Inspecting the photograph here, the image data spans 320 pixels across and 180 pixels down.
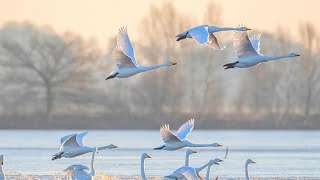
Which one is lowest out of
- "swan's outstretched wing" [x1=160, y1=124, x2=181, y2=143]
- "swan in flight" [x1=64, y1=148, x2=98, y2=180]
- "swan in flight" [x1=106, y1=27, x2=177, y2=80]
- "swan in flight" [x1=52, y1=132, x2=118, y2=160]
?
"swan in flight" [x1=64, y1=148, x2=98, y2=180]

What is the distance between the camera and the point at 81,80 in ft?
208

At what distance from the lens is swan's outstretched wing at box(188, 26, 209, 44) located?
19.3 metres

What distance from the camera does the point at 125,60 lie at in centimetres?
2114

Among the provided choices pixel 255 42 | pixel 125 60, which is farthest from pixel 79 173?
pixel 255 42

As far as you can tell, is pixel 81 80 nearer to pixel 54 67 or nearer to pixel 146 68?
pixel 54 67

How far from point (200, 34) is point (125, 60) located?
1.99 metres

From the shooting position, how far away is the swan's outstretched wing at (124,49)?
21125 mm

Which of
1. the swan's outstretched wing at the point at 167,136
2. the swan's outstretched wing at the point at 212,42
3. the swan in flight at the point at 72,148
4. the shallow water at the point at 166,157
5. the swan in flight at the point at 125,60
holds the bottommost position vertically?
the shallow water at the point at 166,157

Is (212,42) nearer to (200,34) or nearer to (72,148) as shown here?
(200,34)

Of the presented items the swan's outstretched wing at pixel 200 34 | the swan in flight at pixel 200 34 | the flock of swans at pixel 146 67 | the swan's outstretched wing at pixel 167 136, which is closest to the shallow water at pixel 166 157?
the flock of swans at pixel 146 67

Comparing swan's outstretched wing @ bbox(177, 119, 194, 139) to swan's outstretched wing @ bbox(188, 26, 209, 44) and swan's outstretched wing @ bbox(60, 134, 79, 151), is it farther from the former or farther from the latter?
swan's outstretched wing @ bbox(188, 26, 209, 44)

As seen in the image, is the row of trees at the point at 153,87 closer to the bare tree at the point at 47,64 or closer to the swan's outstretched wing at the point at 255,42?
the bare tree at the point at 47,64

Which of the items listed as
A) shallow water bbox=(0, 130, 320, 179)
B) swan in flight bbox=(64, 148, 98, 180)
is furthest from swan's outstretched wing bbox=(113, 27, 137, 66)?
shallow water bbox=(0, 130, 320, 179)

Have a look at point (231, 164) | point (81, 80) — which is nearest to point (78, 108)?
point (81, 80)
